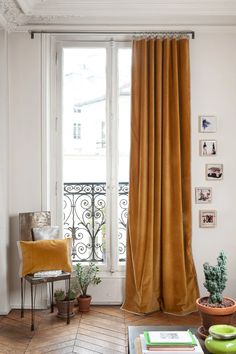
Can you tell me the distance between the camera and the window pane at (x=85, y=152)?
4320 mm

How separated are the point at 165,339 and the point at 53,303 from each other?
2196mm

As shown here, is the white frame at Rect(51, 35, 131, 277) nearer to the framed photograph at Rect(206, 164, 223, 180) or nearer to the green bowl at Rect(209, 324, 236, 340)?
the framed photograph at Rect(206, 164, 223, 180)

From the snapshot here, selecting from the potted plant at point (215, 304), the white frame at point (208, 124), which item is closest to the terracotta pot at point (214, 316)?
the potted plant at point (215, 304)

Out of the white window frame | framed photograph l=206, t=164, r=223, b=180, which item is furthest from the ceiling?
framed photograph l=206, t=164, r=223, b=180

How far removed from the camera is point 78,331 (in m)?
3.54

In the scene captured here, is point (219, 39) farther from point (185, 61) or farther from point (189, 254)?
point (189, 254)

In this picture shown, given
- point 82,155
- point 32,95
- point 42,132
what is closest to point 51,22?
point 32,95

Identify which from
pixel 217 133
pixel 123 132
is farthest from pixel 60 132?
pixel 217 133

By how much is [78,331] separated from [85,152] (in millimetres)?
1742

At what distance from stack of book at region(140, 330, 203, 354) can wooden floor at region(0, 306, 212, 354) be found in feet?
3.29

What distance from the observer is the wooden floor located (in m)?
3.21

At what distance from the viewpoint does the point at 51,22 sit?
13.5 ft

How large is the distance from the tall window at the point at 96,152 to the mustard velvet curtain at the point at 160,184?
241 millimetres

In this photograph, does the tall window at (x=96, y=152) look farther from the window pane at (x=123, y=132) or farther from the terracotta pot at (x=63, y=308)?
the terracotta pot at (x=63, y=308)
